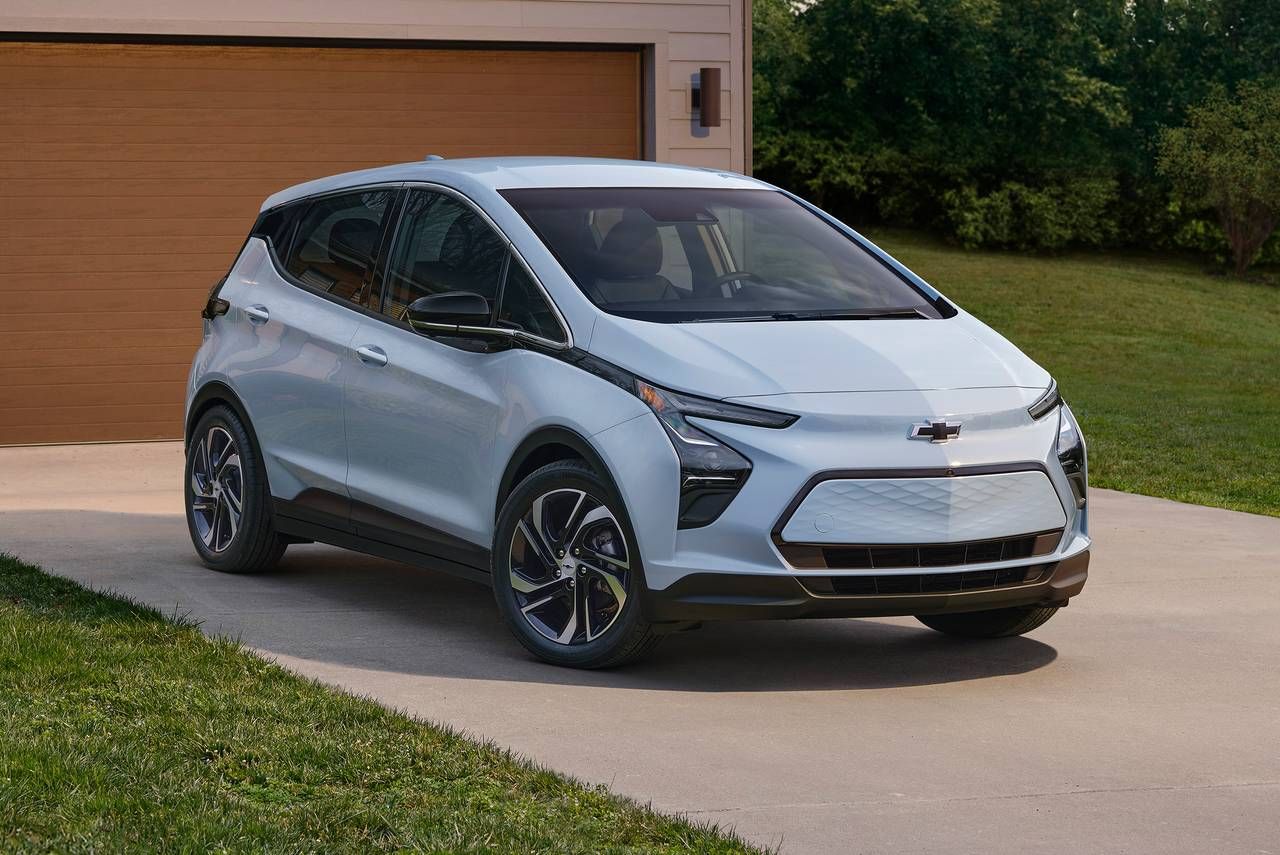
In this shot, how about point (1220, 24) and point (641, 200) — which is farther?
point (1220, 24)

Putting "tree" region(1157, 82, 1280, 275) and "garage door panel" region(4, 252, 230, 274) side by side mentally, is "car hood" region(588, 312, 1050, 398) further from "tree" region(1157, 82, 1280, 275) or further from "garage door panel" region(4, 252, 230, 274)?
"tree" region(1157, 82, 1280, 275)

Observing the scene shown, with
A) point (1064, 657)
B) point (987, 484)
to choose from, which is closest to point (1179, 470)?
point (1064, 657)

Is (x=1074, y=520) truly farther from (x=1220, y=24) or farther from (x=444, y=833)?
(x=1220, y=24)

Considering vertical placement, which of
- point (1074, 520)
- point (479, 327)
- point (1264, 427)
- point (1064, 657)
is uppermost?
point (479, 327)

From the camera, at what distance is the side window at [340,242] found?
7559 millimetres

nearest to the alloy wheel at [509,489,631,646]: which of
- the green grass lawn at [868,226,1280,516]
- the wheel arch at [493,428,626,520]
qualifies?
the wheel arch at [493,428,626,520]

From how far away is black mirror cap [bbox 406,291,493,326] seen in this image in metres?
6.59

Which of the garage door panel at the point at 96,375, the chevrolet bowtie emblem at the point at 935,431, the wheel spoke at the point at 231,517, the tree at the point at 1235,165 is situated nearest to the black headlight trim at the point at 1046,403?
the chevrolet bowtie emblem at the point at 935,431

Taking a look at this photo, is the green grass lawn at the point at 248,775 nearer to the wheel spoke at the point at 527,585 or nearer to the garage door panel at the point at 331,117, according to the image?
the wheel spoke at the point at 527,585

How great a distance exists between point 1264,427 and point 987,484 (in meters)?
11.4

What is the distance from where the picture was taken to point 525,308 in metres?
6.59

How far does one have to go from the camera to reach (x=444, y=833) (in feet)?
14.1

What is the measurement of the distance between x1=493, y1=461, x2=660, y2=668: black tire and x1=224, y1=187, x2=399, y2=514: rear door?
4.04 feet

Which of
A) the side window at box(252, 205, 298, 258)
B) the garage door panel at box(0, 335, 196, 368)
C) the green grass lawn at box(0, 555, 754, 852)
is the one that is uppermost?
the side window at box(252, 205, 298, 258)
